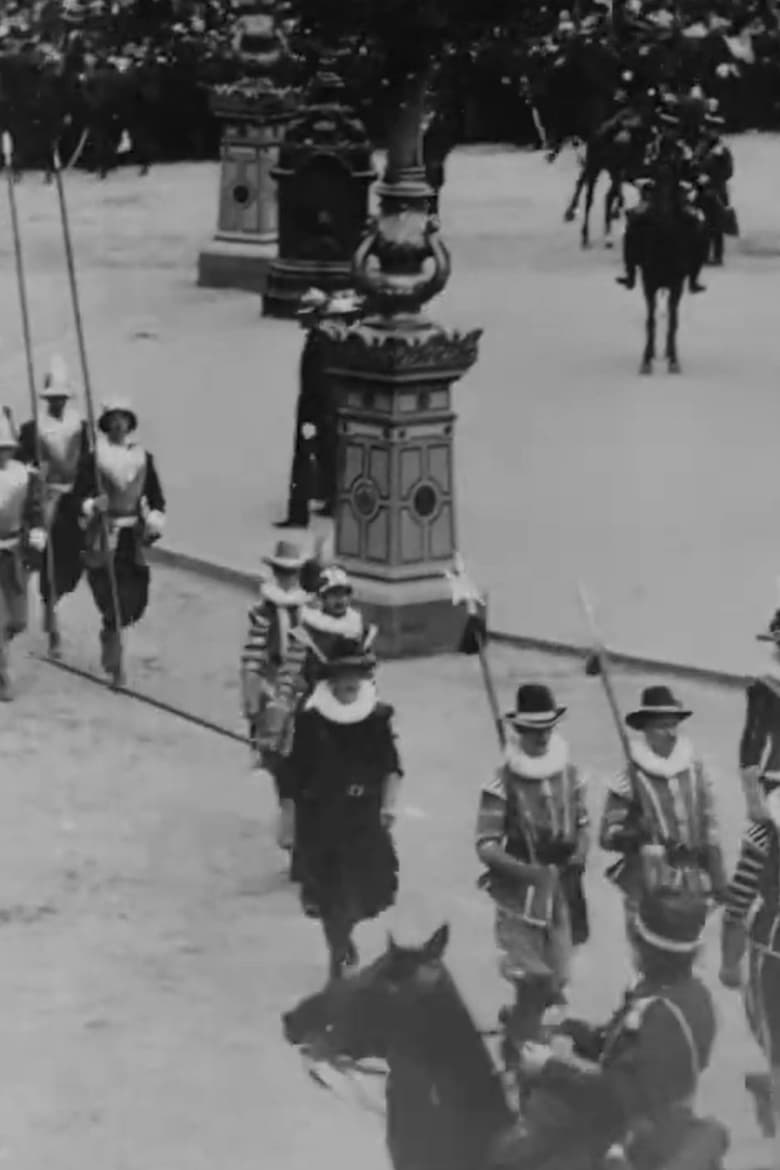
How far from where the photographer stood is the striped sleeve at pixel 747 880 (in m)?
10.1

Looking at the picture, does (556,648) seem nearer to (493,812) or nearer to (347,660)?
(347,660)

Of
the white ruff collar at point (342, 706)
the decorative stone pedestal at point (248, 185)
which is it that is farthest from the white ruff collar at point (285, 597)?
the decorative stone pedestal at point (248, 185)

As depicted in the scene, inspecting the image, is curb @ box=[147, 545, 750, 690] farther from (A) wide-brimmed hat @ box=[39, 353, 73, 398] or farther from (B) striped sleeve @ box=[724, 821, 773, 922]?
(B) striped sleeve @ box=[724, 821, 773, 922]

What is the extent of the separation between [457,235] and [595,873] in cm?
2542

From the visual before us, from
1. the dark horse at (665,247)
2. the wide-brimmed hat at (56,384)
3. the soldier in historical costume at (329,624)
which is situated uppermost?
the soldier in historical costume at (329,624)

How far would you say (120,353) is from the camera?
28797 millimetres

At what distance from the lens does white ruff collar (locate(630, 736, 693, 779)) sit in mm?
10469

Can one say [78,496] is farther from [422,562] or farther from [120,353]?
[120,353]

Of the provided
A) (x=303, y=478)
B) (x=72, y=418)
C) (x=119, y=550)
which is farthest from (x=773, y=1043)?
(x=303, y=478)

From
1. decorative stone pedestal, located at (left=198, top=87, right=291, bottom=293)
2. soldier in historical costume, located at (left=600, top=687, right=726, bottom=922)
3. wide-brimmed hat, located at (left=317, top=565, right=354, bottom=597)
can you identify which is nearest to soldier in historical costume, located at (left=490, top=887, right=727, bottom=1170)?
soldier in historical costume, located at (left=600, top=687, right=726, bottom=922)

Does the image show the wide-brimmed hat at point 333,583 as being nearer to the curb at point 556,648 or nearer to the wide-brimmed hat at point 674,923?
the wide-brimmed hat at point 674,923

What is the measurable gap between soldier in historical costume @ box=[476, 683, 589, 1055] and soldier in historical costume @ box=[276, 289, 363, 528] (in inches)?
380

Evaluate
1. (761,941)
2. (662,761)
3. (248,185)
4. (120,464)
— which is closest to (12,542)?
(120,464)

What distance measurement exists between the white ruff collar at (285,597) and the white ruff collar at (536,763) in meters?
3.10
